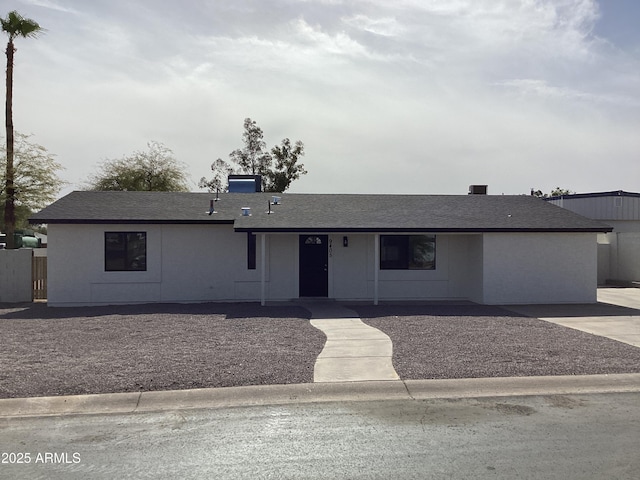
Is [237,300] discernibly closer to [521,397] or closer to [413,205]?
[413,205]

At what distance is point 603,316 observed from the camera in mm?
14406

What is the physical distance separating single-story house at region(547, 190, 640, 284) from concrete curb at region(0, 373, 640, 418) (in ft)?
57.6

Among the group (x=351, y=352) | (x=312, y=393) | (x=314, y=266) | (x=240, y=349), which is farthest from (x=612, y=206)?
(x=312, y=393)

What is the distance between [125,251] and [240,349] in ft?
28.6

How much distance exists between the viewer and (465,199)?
2059 centimetres

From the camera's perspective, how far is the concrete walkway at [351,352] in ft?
26.9

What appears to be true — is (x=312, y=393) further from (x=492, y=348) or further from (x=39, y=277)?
(x=39, y=277)

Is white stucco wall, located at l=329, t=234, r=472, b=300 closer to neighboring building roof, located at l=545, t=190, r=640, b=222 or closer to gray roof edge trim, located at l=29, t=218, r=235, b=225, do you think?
gray roof edge trim, located at l=29, t=218, r=235, b=225

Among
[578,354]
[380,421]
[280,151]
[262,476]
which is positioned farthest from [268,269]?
[280,151]

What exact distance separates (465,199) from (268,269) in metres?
8.21

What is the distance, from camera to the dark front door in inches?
705

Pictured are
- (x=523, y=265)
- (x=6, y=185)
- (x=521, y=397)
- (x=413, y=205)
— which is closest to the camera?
(x=521, y=397)

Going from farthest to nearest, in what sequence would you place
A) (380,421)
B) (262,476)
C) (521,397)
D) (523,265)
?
(523,265), (521,397), (380,421), (262,476)

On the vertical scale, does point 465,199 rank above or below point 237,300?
above
